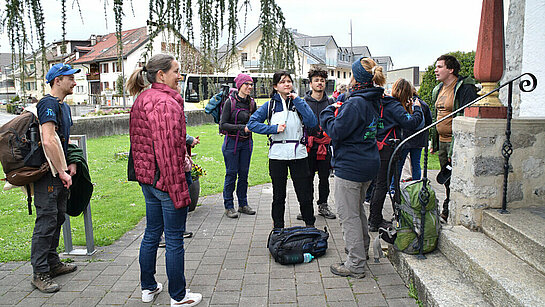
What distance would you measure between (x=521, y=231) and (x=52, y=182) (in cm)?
410

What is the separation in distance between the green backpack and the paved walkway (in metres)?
0.35

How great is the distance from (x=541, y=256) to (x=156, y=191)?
2.95 metres

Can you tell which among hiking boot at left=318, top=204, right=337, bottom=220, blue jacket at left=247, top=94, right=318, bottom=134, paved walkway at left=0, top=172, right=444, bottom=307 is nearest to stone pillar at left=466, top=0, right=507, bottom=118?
blue jacket at left=247, top=94, right=318, bottom=134

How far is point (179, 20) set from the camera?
8.23 feet

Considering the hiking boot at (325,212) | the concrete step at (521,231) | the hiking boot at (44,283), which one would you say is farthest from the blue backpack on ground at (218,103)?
the concrete step at (521,231)

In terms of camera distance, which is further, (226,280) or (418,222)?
(226,280)

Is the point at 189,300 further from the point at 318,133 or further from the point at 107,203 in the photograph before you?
the point at 107,203

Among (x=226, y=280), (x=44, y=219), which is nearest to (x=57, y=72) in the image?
(x=44, y=219)

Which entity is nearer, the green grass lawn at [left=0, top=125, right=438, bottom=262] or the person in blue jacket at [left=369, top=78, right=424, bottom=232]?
the person in blue jacket at [left=369, top=78, right=424, bottom=232]

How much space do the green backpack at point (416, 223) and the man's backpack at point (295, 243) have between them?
0.89 m

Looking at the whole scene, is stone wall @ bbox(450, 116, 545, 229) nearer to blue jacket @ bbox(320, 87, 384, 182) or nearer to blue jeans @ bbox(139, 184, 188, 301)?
blue jacket @ bbox(320, 87, 384, 182)

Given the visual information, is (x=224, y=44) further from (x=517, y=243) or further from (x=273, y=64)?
(x=517, y=243)

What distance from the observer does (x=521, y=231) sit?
10.8 ft

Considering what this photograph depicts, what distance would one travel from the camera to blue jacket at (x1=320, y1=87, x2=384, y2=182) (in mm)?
3713
